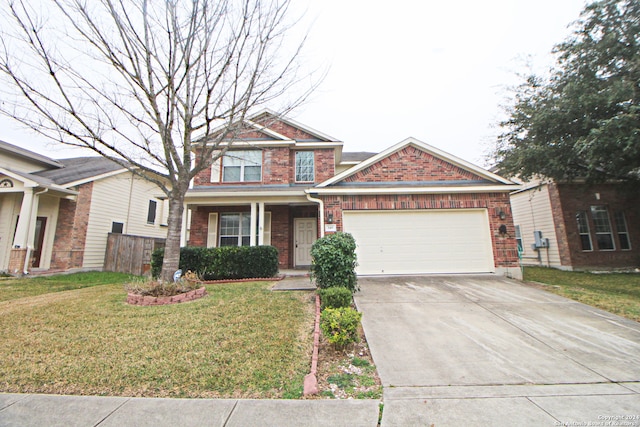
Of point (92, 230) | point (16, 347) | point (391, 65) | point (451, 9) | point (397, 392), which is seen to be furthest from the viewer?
point (92, 230)

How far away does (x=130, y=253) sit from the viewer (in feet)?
37.3

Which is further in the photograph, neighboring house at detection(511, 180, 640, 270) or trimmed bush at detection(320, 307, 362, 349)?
neighboring house at detection(511, 180, 640, 270)

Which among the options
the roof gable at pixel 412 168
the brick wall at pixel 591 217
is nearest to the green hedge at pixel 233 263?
the roof gable at pixel 412 168

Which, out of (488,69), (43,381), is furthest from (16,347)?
(488,69)

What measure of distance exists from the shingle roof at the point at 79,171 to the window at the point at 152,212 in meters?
2.43

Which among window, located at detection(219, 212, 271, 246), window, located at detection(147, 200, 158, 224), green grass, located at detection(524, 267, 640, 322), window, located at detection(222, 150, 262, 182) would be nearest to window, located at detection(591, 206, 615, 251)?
green grass, located at detection(524, 267, 640, 322)

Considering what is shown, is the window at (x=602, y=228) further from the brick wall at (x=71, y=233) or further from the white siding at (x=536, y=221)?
the brick wall at (x=71, y=233)

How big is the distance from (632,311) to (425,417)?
586 centimetres

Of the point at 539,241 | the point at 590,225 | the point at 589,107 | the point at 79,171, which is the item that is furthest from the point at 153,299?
the point at 590,225

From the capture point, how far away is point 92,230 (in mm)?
11492

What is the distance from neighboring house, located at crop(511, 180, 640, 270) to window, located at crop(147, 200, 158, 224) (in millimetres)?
18762

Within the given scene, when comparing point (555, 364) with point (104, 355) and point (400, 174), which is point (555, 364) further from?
point (400, 174)

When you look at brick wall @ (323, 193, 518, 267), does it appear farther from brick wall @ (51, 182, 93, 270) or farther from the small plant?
brick wall @ (51, 182, 93, 270)

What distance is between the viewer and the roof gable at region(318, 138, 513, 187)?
9.35m
